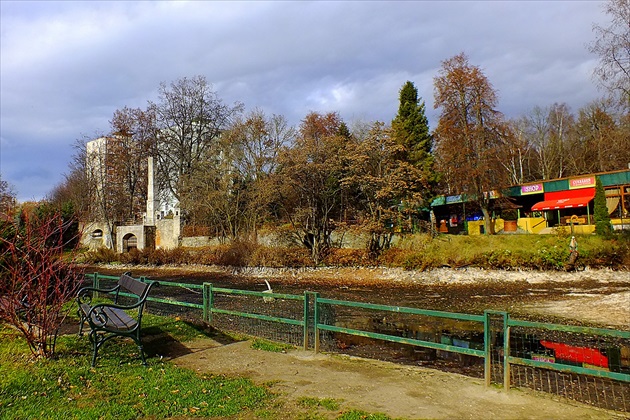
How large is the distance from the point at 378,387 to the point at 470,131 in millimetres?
30346

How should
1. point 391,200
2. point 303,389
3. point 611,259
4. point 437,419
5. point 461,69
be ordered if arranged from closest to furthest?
point 437,419, point 303,389, point 611,259, point 391,200, point 461,69

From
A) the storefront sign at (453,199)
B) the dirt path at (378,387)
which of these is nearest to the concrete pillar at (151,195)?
the storefront sign at (453,199)

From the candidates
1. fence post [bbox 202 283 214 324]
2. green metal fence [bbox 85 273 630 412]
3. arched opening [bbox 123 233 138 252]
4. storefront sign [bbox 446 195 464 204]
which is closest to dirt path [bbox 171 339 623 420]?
green metal fence [bbox 85 273 630 412]

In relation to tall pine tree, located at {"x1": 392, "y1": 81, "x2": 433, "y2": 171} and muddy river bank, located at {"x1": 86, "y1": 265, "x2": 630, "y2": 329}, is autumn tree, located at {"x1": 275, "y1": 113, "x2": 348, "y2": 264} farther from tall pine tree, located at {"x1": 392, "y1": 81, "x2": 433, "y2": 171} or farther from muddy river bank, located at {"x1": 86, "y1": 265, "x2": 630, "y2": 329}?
tall pine tree, located at {"x1": 392, "y1": 81, "x2": 433, "y2": 171}

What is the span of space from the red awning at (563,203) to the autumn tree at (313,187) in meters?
16.7

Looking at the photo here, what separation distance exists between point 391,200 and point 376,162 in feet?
8.53

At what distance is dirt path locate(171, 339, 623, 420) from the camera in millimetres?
4574

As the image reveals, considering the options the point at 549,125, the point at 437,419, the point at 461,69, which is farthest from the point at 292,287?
the point at 549,125

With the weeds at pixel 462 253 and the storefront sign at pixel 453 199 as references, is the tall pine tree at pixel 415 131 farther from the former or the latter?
the weeds at pixel 462 253

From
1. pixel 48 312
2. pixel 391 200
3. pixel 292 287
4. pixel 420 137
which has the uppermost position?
pixel 420 137

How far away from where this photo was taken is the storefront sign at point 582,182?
32.9 metres

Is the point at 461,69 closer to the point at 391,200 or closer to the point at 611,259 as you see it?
the point at 391,200

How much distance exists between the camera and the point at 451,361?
838cm

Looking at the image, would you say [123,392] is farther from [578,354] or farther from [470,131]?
[470,131]
